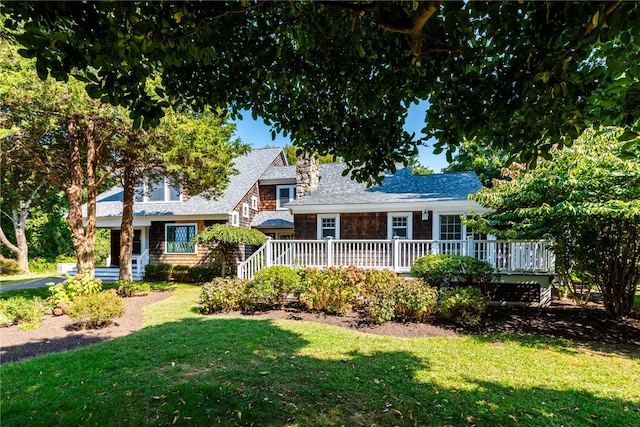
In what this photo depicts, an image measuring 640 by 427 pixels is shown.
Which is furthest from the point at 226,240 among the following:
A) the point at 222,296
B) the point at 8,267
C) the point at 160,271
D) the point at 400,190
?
the point at 8,267

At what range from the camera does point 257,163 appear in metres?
20.2

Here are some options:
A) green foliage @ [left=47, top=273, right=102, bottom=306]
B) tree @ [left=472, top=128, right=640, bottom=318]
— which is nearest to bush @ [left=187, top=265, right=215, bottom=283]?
green foliage @ [left=47, top=273, right=102, bottom=306]

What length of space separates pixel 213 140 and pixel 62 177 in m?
6.24

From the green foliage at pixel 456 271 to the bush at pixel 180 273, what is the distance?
1150 cm

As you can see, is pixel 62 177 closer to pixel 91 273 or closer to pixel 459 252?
pixel 91 273

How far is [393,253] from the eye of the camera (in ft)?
37.2

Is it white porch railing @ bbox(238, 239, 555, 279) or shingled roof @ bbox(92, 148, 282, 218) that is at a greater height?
shingled roof @ bbox(92, 148, 282, 218)

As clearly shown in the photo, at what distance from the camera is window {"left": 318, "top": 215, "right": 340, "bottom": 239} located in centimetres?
1389

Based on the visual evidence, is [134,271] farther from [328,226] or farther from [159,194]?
[328,226]

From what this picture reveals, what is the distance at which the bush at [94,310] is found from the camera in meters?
7.16

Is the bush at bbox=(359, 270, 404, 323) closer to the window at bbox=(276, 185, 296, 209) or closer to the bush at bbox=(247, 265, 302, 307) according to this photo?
the bush at bbox=(247, 265, 302, 307)

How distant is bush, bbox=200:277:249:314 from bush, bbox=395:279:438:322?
4289mm

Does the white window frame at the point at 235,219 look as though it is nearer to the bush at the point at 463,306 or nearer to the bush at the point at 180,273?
the bush at the point at 180,273

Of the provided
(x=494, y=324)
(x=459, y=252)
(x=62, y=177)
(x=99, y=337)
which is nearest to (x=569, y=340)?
(x=494, y=324)
